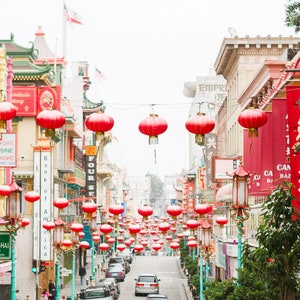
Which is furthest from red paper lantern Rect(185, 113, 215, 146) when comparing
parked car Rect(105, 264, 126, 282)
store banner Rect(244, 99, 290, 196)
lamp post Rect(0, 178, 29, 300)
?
parked car Rect(105, 264, 126, 282)

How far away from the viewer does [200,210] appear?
35094 millimetres

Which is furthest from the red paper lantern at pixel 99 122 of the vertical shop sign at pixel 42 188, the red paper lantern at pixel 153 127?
the vertical shop sign at pixel 42 188

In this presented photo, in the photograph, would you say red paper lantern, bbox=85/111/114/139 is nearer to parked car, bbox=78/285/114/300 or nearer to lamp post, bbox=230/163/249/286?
lamp post, bbox=230/163/249/286

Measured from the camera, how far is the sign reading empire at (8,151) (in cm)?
3194

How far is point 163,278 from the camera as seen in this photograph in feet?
241

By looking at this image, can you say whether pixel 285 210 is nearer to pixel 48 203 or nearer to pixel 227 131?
pixel 48 203

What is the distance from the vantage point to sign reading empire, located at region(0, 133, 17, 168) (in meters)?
31.9

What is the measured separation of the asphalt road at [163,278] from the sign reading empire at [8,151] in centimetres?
2211

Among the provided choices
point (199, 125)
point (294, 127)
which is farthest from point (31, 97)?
point (294, 127)

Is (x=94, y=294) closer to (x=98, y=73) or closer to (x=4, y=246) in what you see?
(x=4, y=246)

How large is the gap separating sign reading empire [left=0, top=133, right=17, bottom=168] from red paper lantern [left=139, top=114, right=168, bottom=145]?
1365 cm

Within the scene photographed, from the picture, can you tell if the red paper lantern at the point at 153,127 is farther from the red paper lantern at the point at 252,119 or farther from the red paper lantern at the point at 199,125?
the red paper lantern at the point at 252,119

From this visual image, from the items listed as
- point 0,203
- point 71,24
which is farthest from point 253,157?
point 71,24

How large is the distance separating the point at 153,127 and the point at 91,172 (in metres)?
55.9
